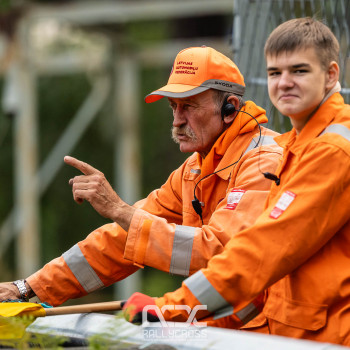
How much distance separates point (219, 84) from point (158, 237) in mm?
881

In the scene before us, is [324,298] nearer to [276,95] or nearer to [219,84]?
[276,95]

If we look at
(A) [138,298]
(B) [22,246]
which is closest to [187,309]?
(A) [138,298]

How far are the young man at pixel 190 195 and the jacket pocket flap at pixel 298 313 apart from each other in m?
0.41

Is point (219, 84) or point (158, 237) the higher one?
point (219, 84)

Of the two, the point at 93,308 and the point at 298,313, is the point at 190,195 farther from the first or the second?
Result: the point at 298,313

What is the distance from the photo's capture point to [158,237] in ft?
11.1

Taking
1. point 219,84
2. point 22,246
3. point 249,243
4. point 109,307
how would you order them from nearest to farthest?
point 249,243 → point 109,307 → point 219,84 → point 22,246

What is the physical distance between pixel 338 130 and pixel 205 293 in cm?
74

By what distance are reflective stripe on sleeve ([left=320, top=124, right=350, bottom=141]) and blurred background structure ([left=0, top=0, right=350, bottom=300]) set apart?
5541mm

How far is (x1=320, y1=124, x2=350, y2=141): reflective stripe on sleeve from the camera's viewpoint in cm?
287

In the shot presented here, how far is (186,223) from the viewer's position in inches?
153

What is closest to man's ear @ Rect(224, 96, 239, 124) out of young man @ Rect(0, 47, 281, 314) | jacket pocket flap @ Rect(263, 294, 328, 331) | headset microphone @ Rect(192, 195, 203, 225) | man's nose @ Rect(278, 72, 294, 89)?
young man @ Rect(0, 47, 281, 314)

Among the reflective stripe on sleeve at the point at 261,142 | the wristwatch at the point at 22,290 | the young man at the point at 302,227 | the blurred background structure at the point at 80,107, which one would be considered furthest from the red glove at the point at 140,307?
the blurred background structure at the point at 80,107

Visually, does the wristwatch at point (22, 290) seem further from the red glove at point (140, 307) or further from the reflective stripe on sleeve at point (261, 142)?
the reflective stripe on sleeve at point (261, 142)
